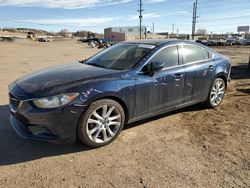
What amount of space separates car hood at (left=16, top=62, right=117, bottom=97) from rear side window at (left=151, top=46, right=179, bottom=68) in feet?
2.96

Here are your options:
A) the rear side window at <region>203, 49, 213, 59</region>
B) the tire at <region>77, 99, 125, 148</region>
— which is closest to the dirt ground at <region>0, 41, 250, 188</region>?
the tire at <region>77, 99, 125, 148</region>

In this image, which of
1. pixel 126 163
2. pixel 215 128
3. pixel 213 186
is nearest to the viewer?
pixel 213 186

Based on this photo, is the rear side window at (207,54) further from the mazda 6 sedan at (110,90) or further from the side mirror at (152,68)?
the side mirror at (152,68)

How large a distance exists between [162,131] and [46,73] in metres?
2.20

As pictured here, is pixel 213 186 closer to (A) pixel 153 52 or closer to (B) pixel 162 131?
(B) pixel 162 131

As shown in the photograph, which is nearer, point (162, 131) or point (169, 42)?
point (162, 131)

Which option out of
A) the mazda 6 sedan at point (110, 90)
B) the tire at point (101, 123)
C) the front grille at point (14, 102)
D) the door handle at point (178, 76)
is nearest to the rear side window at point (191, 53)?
the mazda 6 sedan at point (110, 90)

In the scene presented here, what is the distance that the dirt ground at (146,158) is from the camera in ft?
11.1

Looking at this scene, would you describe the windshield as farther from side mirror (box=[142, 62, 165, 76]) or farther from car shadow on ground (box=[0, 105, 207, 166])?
car shadow on ground (box=[0, 105, 207, 166])

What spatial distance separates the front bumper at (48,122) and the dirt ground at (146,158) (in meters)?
0.32

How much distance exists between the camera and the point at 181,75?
5234 mm

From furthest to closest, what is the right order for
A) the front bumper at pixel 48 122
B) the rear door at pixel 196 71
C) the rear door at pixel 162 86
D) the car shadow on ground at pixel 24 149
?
the rear door at pixel 196 71
the rear door at pixel 162 86
the car shadow on ground at pixel 24 149
the front bumper at pixel 48 122

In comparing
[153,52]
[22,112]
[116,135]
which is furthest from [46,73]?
[153,52]

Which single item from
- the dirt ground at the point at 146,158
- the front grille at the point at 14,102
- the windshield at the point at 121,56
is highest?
the windshield at the point at 121,56
